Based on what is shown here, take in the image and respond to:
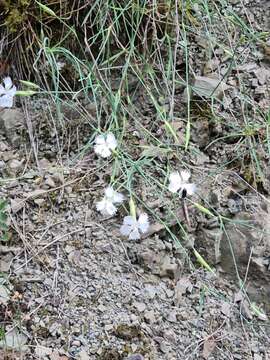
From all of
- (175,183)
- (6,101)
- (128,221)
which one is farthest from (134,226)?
(6,101)

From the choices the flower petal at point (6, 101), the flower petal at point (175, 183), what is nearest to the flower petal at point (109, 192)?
the flower petal at point (175, 183)

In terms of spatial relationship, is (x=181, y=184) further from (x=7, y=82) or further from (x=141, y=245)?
(x=7, y=82)

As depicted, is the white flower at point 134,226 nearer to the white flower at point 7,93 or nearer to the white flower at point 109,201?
the white flower at point 109,201

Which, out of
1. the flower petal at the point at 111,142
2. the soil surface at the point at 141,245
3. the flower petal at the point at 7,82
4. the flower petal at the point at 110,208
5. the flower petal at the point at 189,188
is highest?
the flower petal at the point at 7,82

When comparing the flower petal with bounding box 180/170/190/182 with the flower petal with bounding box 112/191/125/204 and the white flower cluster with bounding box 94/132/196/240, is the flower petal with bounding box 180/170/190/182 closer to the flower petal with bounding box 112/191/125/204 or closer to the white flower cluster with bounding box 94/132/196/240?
the white flower cluster with bounding box 94/132/196/240

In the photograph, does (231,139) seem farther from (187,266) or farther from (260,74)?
(187,266)

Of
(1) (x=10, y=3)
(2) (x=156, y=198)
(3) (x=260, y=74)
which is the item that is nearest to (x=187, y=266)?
(2) (x=156, y=198)
